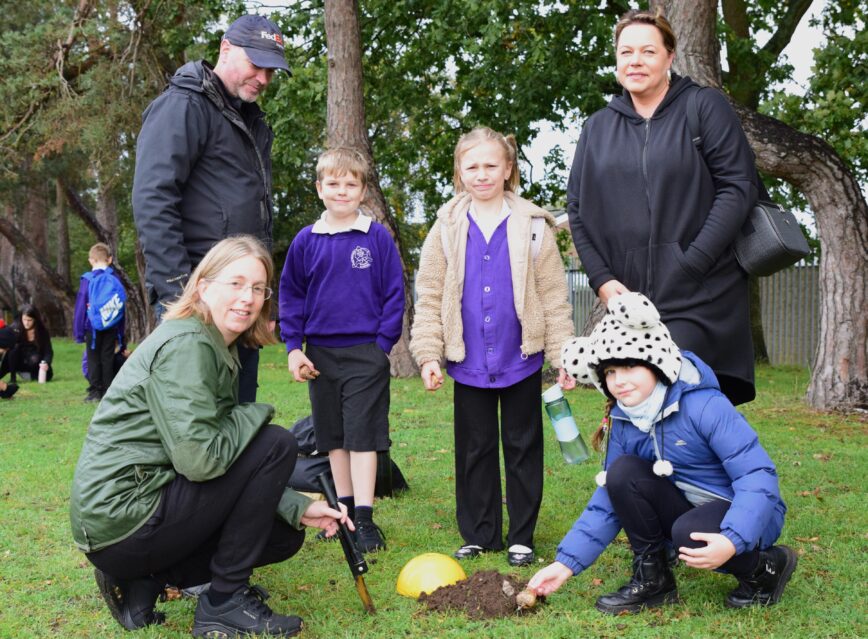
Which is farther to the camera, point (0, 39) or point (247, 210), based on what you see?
point (0, 39)

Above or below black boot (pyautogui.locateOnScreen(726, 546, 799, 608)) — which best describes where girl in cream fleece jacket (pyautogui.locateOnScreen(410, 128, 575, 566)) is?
above

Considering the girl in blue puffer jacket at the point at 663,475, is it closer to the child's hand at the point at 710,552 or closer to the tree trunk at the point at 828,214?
the child's hand at the point at 710,552

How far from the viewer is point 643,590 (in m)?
3.86

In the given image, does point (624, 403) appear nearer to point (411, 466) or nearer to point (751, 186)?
point (751, 186)

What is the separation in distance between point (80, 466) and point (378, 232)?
209 cm

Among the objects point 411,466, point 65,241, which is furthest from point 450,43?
point 65,241

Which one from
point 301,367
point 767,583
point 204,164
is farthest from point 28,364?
point 767,583

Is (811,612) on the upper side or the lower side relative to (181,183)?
lower

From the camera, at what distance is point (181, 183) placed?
4.23m

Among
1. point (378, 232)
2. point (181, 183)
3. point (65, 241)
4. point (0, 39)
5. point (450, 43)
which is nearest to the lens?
point (181, 183)

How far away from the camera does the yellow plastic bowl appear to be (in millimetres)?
4047

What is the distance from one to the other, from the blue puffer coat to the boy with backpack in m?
8.50

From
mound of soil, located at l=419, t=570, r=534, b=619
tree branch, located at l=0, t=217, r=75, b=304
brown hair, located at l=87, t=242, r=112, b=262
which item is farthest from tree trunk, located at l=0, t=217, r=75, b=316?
mound of soil, located at l=419, t=570, r=534, b=619

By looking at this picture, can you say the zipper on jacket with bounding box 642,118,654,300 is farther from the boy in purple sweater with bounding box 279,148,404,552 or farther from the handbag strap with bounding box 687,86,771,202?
the boy in purple sweater with bounding box 279,148,404,552
